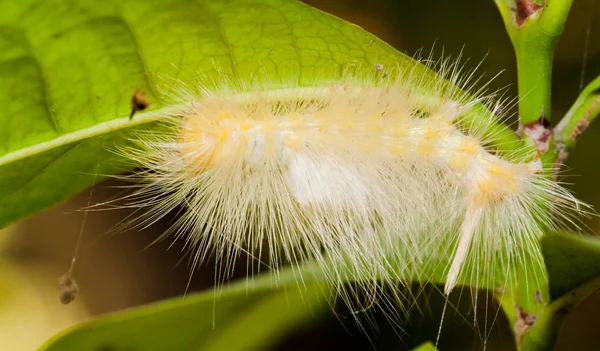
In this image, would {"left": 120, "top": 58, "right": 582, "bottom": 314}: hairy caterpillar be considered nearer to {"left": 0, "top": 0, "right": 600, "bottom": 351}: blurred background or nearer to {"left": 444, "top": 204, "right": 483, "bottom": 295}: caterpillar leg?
{"left": 444, "top": 204, "right": 483, "bottom": 295}: caterpillar leg

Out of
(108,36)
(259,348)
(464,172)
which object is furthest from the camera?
(259,348)

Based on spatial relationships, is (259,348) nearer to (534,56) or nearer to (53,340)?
(53,340)

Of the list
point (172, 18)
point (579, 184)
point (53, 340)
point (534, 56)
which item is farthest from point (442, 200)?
point (579, 184)

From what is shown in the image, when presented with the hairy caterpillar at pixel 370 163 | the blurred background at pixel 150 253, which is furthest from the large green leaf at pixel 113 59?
the blurred background at pixel 150 253

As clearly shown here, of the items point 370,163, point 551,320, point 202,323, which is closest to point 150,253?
point 202,323

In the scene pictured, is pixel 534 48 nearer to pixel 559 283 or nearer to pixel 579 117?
pixel 579 117

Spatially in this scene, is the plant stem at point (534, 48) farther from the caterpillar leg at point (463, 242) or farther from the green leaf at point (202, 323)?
the green leaf at point (202, 323)
